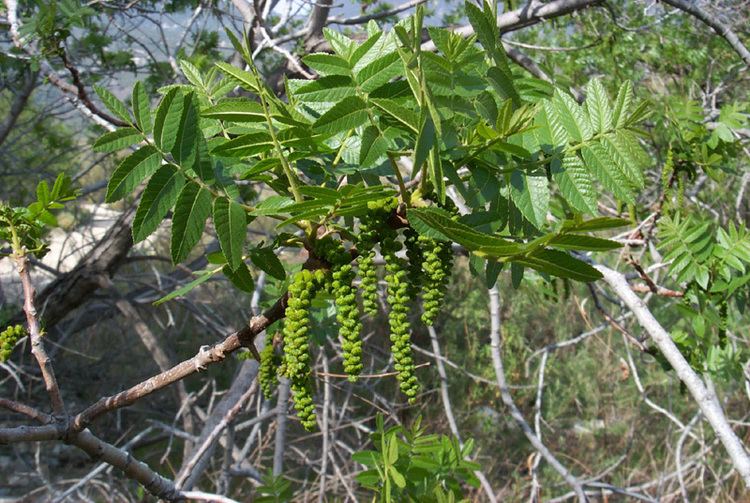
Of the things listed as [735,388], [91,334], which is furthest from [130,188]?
[735,388]

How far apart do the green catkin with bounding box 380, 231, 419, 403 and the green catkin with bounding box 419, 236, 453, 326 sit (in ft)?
0.11

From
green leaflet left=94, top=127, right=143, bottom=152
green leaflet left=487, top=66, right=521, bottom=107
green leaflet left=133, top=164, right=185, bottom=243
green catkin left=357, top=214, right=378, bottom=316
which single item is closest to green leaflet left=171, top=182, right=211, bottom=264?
green leaflet left=133, top=164, right=185, bottom=243

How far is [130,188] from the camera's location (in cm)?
96

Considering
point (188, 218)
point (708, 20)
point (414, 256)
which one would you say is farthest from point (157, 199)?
point (708, 20)

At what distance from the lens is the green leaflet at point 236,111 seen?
98 cm

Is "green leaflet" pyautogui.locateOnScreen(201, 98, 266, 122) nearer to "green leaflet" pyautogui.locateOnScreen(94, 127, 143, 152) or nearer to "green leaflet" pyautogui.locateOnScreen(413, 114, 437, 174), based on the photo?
"green leaflet" pyautogui.locateOnScreen(94, 127, 143, 152)

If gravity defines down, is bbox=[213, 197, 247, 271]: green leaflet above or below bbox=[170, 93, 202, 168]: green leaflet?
below

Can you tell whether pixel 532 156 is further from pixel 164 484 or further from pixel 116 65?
pixel 116 65

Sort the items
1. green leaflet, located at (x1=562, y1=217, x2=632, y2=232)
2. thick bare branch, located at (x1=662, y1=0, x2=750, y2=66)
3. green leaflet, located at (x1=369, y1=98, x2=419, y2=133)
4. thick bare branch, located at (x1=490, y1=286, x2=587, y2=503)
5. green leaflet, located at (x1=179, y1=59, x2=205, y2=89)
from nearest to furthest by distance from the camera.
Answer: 1. green leaflet, located at (x1=562, y1=217, x2=632, y2=232)
2. green leaflet, located at (x1=369, y1=98, x2=419, y2=133)
3. green leaflet, located at (x1=179, y1=59, x2=205, y2=89)
4. thick bare branch, located at (x1=490, y1=286, x2=587, y2=503)
5. thick bare branch, located at (x1=662, y1=0, x2=750, y2=66)

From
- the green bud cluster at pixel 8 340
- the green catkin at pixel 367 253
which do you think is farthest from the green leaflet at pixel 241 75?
the green bud cluster at pixel 8 340

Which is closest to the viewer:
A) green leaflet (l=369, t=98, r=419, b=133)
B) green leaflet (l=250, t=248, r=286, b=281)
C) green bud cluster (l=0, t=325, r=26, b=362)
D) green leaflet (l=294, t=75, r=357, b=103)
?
green leaflet (l=369, t=98, r=419, b=133)

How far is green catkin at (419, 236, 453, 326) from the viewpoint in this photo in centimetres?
96

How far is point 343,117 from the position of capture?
0.94 metres

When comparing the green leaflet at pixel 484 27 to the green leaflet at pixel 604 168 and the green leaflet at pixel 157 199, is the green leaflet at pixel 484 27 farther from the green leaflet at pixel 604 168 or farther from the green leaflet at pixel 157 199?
the green leaflet at pixel 157 199
